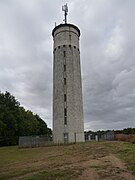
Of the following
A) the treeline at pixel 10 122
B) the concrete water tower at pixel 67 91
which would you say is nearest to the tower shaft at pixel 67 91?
the concrete water tower at pixel 67 91

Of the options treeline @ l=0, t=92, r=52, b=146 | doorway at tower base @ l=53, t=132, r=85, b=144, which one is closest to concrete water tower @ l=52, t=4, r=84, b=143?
doorway at tower base @ l=53, t=132, r=85, b=144

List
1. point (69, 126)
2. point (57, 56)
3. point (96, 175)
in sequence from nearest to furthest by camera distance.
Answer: point (96, 175) → point (69, 126) → point (57, 56)

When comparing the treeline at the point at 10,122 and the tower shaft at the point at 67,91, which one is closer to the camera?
the tower shaft at the point at 67,91

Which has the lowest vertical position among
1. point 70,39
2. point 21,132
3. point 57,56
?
point 21,132

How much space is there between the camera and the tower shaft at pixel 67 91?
35781mm

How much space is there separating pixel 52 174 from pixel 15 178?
6.36 ft

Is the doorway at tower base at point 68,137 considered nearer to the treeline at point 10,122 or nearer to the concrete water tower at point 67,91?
the concrete water tower at point 67,91

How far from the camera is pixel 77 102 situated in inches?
1452

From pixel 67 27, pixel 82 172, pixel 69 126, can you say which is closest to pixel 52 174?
pixel 82 172

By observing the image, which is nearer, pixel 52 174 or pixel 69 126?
pixel 52 174

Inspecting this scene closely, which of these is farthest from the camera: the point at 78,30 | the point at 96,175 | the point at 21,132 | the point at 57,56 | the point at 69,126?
the point at 21,132

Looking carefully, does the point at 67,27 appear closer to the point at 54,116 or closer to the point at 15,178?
the point at 54,116

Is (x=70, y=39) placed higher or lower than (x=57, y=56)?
higher

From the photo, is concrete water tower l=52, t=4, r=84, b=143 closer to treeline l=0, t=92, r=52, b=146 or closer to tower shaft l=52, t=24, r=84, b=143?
tower shaft l=52, t=24, r=84, b=143
